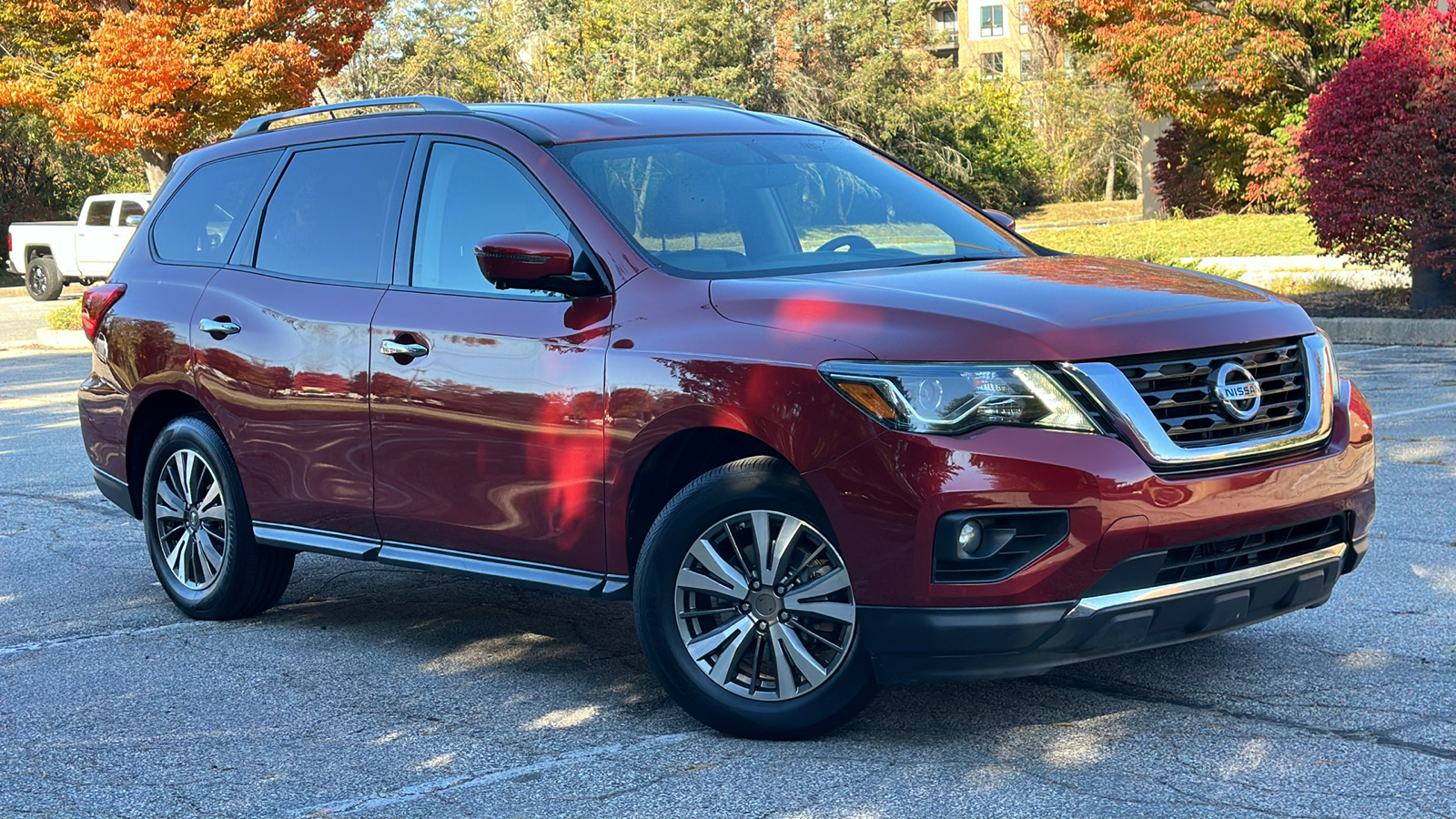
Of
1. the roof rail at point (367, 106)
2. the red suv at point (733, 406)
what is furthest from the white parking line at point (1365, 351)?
the roof rail at point (367, 106)

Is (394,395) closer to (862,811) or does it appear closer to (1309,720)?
(862,811)

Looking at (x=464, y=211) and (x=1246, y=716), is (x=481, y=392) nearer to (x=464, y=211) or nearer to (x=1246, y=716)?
Result: (x=464, y=211)

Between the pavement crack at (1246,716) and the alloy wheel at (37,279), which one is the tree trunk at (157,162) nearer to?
the alloy wheel at (37,279)

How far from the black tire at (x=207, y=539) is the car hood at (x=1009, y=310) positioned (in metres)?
2.58

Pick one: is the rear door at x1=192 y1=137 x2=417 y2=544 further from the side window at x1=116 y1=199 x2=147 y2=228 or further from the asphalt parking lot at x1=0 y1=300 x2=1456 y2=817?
the side window at x1=116 y1=199 x2=147 y2=228

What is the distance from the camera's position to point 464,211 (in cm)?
566

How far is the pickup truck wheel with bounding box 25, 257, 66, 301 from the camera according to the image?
30.3 m

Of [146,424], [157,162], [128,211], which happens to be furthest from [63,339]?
[146,424]

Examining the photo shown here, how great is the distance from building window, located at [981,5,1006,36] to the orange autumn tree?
6605 centimetres

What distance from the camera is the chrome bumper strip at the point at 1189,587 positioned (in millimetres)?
4188

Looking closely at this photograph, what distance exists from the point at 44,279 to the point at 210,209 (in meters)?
26.0

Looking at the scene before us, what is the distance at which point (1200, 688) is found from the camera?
504 centimetres

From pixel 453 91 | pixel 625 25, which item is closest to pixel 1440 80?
pixel 625 25

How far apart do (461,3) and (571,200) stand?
6159cm
